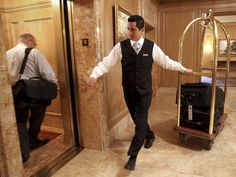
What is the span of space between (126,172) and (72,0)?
5.72 ft

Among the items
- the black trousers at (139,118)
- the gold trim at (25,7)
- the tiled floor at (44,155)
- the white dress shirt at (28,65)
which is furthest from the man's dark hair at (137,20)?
the tiled floor at (44,155)

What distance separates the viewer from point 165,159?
2225 mm

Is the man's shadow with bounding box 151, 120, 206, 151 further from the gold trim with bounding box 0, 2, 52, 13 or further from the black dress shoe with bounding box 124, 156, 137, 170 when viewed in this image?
the gold trim with bounding box 0, 2, 52, 13

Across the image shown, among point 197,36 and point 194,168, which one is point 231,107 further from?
point 194,168

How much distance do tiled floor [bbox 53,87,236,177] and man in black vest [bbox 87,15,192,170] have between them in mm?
186

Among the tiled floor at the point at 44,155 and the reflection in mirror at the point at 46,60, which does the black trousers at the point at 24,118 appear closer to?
the reflection in mirror at the point at 46,60

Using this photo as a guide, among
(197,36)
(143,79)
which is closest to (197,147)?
(143,79)

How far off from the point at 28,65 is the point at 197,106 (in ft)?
6.19

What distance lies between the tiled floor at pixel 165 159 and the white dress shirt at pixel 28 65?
0.98 metres

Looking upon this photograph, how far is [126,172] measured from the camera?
6.59ft

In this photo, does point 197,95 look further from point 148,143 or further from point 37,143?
point 37,143

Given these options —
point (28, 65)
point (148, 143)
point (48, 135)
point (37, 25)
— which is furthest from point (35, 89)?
point (148, 143)

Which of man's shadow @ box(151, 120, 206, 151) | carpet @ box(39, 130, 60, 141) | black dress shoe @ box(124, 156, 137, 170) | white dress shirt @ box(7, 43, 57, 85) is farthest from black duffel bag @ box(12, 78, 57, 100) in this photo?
man's shadow @ box(151, 120, 206, 151)

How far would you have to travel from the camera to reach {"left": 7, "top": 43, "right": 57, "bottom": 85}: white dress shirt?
7.55ft
